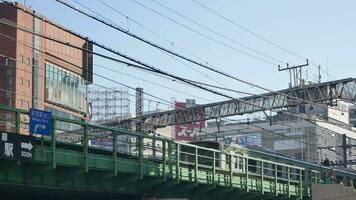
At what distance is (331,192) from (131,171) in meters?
17.8

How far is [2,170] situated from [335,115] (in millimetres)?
123817

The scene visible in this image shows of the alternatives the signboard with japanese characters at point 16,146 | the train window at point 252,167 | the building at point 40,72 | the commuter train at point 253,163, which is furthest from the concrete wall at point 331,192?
the building at point 40,72

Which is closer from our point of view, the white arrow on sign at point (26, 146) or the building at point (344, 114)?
the white arrow on sign at point (26, 146)

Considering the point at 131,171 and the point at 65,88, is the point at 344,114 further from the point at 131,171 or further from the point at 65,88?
the point at 131,171

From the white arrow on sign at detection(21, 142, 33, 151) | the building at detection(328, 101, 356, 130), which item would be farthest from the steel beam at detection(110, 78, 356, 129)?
the building at detection(328, 101, 356, 130)

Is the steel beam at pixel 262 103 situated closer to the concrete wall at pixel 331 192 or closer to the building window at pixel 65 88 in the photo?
the concrete wall at pixel 331 192

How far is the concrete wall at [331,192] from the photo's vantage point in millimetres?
37312

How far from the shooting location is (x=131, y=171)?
23828 mm

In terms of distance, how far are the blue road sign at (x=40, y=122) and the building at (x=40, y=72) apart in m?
58.9

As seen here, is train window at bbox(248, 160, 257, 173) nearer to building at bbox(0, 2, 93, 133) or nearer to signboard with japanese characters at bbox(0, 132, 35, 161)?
signboard with japanese characters at bbox(0, 132, 35, 161)

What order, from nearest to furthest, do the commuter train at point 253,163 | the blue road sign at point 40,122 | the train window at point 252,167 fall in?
the blue road sign at point 40,122 < the commuter train at point 253,163 < the train window at point 252,167

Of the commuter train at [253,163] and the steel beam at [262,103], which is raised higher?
the steel beam at [262,103]

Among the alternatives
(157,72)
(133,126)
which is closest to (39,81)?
(133,126)

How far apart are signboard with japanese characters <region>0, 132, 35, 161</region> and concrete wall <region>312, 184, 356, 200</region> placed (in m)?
22.2
